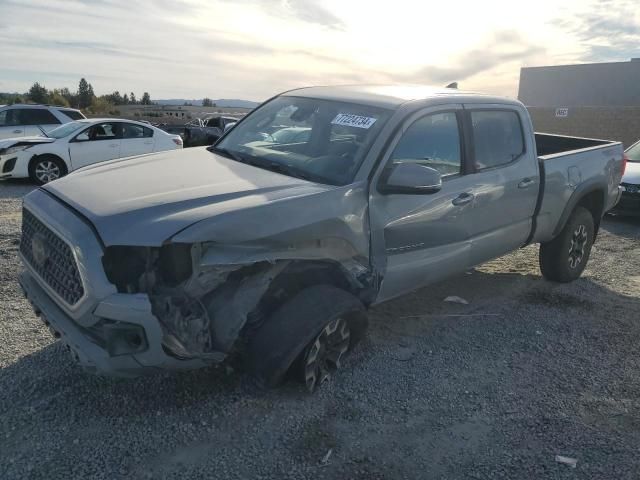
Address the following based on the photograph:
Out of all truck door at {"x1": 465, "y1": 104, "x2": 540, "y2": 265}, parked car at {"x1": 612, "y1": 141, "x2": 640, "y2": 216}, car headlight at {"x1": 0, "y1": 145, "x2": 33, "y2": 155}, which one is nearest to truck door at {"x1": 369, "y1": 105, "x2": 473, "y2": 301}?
truck door at {"x1": 465, "y1": 104, "x2": 540, "y2": 265}

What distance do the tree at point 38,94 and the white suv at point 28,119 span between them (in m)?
31.0

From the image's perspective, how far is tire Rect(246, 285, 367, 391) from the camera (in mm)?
3186

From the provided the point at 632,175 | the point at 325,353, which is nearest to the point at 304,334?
the point at 325,353

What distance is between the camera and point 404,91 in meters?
4.39

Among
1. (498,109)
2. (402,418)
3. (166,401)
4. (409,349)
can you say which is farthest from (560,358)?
(166,401)

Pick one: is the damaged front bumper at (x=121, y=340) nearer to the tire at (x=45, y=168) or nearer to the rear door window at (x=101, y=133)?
the tire at (x=45, y=168)

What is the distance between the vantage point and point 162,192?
10.5 ft

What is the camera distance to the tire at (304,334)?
319cm

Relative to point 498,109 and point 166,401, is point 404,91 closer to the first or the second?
point 498,109

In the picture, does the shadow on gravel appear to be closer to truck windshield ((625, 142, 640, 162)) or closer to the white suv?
truck windshield ((625, 142, 640, 162))

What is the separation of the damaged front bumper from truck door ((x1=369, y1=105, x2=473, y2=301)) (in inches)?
60.4

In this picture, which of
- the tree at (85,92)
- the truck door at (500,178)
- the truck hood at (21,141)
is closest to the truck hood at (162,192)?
the truck door at (500,178)

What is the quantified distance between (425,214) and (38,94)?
45504 mm

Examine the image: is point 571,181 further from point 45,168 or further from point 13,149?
point 13,149
